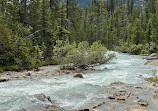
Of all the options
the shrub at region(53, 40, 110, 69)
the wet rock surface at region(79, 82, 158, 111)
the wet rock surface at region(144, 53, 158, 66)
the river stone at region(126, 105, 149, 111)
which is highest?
the shrub at region(53, 40, 110, 69)

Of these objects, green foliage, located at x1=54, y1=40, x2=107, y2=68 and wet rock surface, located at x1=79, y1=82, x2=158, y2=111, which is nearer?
wet rock surface, located at x1=79, y1=82, x2=158, y2=111

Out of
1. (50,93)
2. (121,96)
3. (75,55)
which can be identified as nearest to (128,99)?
(121,96)

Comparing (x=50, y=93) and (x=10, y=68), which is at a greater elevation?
(x=10, y=68)

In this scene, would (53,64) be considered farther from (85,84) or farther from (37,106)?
(37,106)

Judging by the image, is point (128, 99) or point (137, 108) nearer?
point (137, 108)

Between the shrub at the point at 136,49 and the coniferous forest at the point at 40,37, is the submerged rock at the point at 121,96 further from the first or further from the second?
the shrub at the point at 136,49

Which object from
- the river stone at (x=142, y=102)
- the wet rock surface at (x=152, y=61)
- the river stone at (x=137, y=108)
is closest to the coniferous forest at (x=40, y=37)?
the wet rock surface at (x=152, y=61)

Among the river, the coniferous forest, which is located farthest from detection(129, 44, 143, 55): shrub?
the river

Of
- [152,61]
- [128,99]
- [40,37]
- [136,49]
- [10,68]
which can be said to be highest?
[40,37]

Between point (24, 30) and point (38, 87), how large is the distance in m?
11.8

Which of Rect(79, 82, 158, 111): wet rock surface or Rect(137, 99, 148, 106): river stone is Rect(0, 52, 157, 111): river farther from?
Rect(137, 99, 148, 106): river stone

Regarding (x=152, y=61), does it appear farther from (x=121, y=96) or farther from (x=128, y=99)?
(x=128, y=99)

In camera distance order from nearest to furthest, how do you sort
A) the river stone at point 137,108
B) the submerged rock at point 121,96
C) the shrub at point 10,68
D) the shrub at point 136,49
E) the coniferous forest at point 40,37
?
the river stone at point 137,108 < the submerged rock at point 121,96 < the shrub at point 10,68 < the coniferous forest at point 40,37 < the shrub at point 136,49

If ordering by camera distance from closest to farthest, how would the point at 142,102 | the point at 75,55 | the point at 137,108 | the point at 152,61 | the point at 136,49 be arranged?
the point at 137,108 → the point at 142,102 → the point at 75,55 → the point at 152,61 → the point at 136,49
